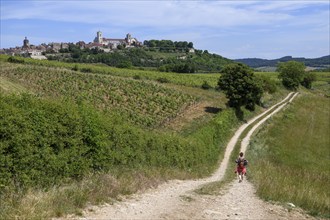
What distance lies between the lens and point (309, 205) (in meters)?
12.7

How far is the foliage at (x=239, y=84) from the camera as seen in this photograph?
60.3m

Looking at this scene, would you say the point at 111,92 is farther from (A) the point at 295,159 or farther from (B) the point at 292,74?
(B) the point at 292,74

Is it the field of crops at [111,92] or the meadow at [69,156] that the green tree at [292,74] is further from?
the meadow at [69,156]

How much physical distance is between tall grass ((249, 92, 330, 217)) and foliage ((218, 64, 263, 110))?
5.70 meters

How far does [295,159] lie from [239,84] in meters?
22.2

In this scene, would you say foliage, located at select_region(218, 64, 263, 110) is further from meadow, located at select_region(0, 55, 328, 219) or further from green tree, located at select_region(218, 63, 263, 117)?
meadow, located at select_region(0, 55, 328, 219)

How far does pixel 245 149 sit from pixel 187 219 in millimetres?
32469

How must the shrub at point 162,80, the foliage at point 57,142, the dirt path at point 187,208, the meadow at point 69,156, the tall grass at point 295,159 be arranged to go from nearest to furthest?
1. the meadow at point 69,156
2. the foliage at point 57,142
3. the dirt path at point 187,208
4. the tall grass at point 295,159
5. the shrub at point 162,80

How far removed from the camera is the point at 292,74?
399ft

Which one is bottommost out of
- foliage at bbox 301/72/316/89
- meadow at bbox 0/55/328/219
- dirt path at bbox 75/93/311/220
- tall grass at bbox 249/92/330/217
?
tall grass at bbox 249/92/330/217

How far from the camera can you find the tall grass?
546 inches

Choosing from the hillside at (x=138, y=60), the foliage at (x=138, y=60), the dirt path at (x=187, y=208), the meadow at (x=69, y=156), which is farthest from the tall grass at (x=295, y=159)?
the hillside at (x=138, y=60)

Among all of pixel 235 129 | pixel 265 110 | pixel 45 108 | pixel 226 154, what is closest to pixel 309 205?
pixel 45 108

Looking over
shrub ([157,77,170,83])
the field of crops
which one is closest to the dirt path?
the field of crops
